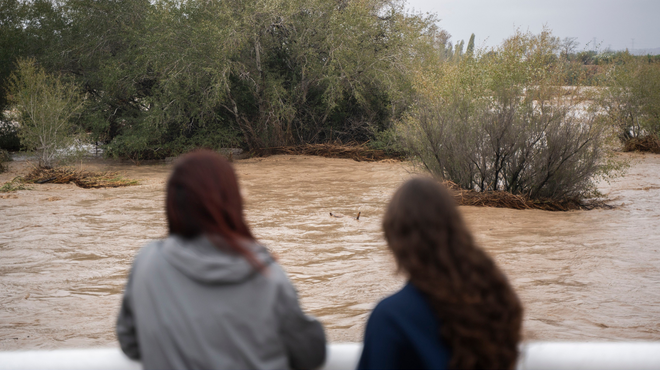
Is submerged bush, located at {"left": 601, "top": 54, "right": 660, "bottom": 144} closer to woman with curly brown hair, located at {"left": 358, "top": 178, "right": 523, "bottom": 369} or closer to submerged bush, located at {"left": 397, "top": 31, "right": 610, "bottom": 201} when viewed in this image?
submerged bush, located at {"left": 397, "top": 31, "right": 610, "bottom": 201}

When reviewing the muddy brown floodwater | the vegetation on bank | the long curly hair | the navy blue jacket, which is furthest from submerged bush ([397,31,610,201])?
the navy blue jacket

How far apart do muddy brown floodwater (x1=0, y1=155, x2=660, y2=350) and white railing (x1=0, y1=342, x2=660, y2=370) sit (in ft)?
0.57

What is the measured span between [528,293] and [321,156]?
14875 millimetres

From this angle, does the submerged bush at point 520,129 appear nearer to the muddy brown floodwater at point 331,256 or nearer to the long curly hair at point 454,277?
the muddy brown floodwater at point 331,256

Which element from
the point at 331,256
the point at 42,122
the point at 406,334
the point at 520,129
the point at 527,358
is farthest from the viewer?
the point at 42,122

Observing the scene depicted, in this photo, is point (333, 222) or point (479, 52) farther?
point (479, 52)

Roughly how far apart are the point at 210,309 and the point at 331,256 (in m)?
6.18

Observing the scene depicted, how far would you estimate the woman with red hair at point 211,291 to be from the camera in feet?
4.39

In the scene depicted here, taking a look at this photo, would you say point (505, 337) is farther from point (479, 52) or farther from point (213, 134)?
point (213, 134)

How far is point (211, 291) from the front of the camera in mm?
1339

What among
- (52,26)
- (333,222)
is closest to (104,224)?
(333,222)

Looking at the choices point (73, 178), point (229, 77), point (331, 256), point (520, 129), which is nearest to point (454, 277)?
point (331, 256)

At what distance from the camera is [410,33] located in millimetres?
19312

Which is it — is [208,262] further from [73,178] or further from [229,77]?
[229,77]
